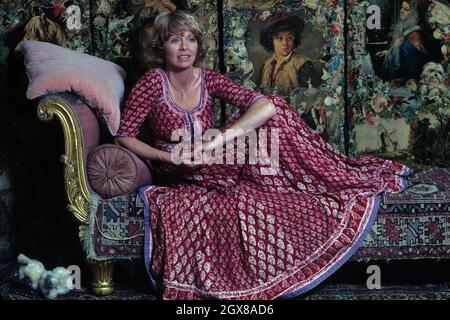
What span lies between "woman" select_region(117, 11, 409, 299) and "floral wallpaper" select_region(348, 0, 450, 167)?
0.49 metres

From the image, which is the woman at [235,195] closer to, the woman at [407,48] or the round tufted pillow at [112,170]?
the round tufted pillow at [112,170]

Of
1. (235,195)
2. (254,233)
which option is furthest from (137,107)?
(254,233)

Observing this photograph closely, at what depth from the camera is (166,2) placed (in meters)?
3.89

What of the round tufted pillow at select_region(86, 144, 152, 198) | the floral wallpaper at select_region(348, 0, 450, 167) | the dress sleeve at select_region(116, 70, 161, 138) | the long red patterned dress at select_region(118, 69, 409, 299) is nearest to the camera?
the long red patterned dress at select_region(118, 69, 409, 299)

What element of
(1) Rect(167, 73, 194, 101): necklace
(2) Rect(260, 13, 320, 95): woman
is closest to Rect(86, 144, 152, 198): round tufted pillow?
(1) Rect(167, 73, 194, 101): necklace

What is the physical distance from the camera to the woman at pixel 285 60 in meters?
3.86

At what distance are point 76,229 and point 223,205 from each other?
1211mm

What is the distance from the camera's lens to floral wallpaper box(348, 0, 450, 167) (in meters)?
3.84

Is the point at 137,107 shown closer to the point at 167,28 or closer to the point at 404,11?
the point at 167,28

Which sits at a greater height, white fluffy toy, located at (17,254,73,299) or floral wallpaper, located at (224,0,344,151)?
floral wallpaper, located at (224,0,344,151)

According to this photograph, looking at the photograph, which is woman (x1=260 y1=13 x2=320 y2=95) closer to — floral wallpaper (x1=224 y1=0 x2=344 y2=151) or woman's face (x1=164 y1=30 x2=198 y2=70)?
floral wallpaper (x1=224 y1=0 x2=344 y2=151)

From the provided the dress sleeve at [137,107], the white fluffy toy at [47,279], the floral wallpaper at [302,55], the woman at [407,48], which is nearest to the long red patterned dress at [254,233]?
the dress sleeve at [137,107]

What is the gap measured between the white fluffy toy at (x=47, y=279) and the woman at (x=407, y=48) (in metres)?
1.91

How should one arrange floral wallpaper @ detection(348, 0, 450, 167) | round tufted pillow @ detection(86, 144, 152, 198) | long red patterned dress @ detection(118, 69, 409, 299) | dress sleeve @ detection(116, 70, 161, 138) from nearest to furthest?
long red patterned dress @ detection(118, 69, 409, 299) < round tufted pillow @ detection(86, 144, 152, 198) < dress sleeve @ detection(116, 70, 161, 138) < floral wallpaper @ detection(348, 0, 450, 167)
